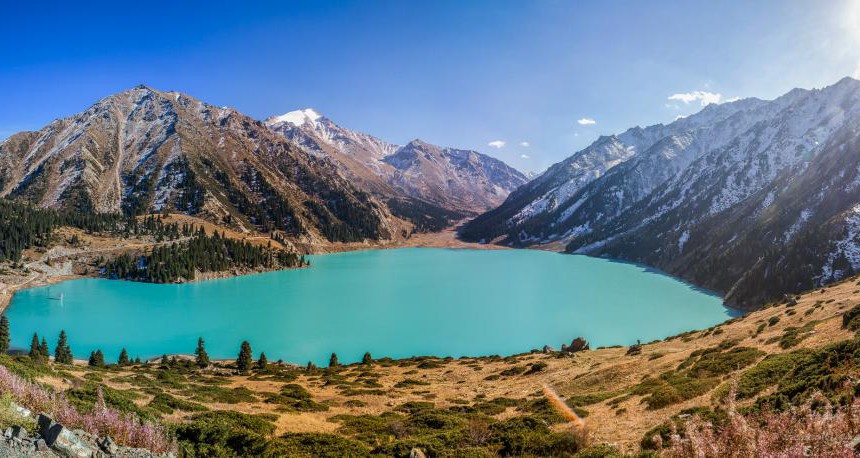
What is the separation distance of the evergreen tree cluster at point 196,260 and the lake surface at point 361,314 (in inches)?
277

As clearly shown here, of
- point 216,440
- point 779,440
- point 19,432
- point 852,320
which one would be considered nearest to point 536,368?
point 852,320

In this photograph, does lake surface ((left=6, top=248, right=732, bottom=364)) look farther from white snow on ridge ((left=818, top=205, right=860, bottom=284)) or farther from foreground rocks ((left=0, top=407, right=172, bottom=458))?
foreground rocks ((left=0, top=407, right=172, bottom=458))

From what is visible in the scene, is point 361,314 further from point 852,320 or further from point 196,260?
point 196,260

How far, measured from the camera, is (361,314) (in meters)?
97.2

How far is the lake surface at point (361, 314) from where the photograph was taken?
76.8m

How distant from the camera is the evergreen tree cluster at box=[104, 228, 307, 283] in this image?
148m

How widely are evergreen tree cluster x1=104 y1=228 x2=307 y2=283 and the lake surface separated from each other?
23.1 feet

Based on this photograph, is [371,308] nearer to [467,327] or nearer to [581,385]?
[467,327]

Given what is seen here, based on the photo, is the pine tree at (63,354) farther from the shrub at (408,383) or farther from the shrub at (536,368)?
the shrub at (536,368)

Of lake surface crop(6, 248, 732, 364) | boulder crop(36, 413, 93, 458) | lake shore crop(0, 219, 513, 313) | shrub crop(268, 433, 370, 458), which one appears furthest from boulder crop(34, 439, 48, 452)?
lake shore crop(0, 219, 513, 313)

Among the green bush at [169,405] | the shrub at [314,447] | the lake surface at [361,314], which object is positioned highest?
the shrub at [314,447]

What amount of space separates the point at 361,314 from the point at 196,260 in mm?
93217

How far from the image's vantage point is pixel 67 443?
1109 cm

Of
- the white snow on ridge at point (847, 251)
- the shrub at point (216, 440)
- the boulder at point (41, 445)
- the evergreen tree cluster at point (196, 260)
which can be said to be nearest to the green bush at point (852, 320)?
the shrub at point (216, 440)
